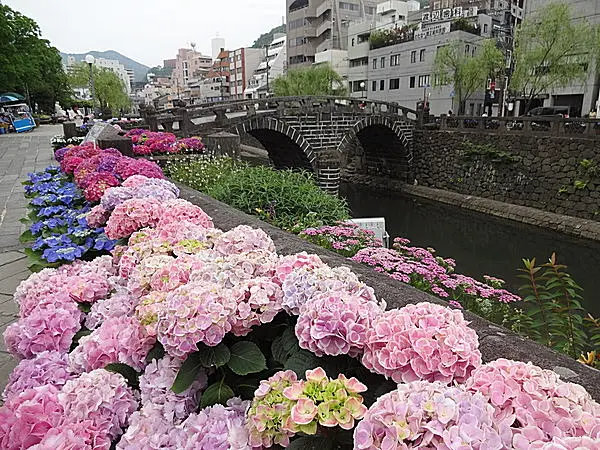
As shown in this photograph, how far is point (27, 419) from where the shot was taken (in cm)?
128

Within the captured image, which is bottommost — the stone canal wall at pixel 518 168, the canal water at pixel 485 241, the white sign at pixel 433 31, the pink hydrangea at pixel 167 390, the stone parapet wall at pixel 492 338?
the canal water at pixel 485 241

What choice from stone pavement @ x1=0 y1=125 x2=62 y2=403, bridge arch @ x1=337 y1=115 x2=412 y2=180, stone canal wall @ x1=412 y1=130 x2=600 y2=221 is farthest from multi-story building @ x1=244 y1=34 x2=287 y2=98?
stone pavement @ x1=0 y1=125 x2=62 y2=403

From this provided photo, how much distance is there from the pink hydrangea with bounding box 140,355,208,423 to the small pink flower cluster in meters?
0.32

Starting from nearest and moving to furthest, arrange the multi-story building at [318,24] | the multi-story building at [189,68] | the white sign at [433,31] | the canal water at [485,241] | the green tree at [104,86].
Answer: the canal water at [485,241] → the white sign at [433,31] → the multi-story building at [318,24] → the green tree at [104,86] → the multi-story building at [189,68]

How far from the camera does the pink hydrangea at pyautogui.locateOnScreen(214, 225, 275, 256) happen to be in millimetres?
1919

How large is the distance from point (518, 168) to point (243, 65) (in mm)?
59479

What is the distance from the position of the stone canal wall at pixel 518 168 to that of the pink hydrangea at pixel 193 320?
15850 mm

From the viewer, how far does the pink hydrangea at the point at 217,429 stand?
110 centimetres

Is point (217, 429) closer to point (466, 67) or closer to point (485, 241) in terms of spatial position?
point (485, 241)

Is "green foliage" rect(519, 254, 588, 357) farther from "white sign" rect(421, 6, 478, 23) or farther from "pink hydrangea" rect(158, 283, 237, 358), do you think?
"white sign" rect(421, 6, 478, 23)

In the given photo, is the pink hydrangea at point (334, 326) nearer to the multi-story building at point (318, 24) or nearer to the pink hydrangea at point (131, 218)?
the pink hydrangea at point (131, 218)

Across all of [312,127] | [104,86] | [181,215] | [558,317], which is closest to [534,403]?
[181,215]

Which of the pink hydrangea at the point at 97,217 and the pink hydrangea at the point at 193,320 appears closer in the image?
the pink hydrangea at the point at 193,320

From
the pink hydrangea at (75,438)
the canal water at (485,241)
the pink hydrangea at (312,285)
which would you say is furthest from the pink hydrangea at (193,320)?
the canal water at (485,241)
